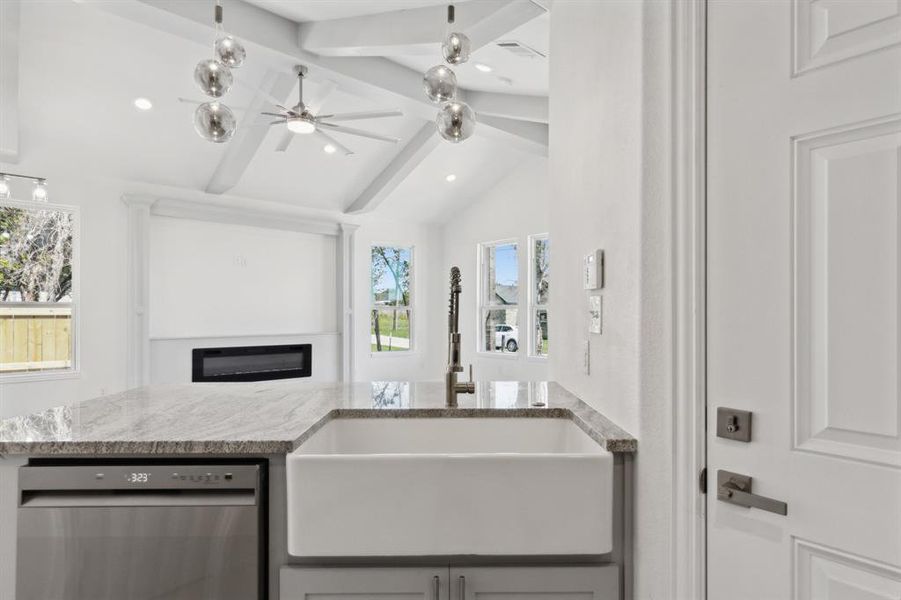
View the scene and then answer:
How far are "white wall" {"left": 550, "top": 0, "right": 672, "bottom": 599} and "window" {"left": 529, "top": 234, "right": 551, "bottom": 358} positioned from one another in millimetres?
4744

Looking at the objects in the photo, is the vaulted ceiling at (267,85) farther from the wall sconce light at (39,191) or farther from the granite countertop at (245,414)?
the granite countertop at (245,414)

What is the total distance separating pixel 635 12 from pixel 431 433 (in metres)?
1.35

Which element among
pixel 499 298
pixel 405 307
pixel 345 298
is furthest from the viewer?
pixel 405 307

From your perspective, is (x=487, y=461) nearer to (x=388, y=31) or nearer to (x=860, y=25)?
(x=860, y=25)

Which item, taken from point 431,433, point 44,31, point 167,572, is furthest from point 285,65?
point 167,572

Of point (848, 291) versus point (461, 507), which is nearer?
point (848, 291)

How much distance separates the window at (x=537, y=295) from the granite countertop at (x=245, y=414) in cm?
444

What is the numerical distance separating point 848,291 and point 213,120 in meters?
2.18

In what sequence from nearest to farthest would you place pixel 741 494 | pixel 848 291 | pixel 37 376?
pixel 848 291, pixel 741 494, pixel 37 376

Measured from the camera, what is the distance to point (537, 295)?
6.60m

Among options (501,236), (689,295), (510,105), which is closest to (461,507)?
(689,295)

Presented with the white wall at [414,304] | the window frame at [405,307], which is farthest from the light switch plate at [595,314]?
the window frame at [405,307]

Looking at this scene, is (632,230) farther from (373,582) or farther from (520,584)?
(373,582)

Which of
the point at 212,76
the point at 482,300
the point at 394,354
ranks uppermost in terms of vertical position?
the point at 212,76
